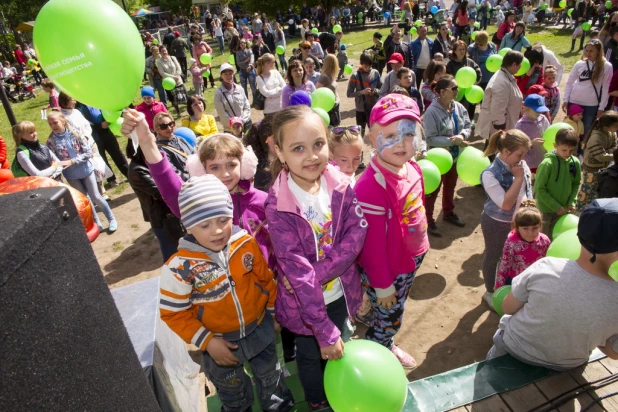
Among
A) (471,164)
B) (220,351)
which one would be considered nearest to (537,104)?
(471,164)

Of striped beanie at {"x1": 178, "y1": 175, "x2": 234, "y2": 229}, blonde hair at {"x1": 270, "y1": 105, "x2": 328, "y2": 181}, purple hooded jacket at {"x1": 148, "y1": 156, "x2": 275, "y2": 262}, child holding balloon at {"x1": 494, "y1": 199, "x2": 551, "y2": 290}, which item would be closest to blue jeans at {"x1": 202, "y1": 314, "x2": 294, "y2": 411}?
purple hooded jacket at {"x1": 148, "y1": 156, "x2": 275, "y2": 262}

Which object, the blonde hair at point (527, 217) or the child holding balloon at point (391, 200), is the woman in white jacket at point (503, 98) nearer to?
the blonde hair at point (527, 217)

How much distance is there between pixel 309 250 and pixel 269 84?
17.2 ft

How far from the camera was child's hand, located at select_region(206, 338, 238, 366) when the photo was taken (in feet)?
6.68

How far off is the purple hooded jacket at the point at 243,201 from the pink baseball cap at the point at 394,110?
91cm

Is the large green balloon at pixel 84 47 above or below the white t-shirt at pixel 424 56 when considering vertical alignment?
above

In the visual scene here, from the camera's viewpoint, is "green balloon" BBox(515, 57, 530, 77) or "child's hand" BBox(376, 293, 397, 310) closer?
→ "child's hand" BBox(376, 293, 397, 310)

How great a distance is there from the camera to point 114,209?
272 inches

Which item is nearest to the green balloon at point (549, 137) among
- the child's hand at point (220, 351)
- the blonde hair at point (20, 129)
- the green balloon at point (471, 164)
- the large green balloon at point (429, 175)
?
the green balloon at point (471, 164)

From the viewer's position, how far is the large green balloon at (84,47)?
192cm

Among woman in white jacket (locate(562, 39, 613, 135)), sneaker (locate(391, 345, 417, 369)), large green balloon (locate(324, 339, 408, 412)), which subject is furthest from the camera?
woman in white jacket (locate(562, 39, 613, 135))

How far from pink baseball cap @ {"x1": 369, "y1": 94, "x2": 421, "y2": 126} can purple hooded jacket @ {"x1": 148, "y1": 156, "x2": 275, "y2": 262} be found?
2.98 feet

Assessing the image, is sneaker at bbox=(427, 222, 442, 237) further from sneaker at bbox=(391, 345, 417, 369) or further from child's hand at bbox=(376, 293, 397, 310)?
child's hand at bbox=(376, 293, 397, 310)

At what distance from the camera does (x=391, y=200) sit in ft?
7.52
